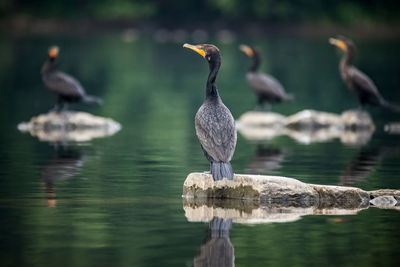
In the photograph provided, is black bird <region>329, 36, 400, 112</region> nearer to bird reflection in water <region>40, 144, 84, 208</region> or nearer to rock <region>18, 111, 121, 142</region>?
rock <region>18, 111, 121, 142</region>

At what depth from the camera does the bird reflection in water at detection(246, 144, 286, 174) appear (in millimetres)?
16864

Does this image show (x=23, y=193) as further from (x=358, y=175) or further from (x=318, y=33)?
(x=318, y=33)

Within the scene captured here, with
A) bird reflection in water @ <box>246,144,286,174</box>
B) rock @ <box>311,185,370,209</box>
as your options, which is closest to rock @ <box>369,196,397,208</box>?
rock @ <box>311,185,370,209</box>

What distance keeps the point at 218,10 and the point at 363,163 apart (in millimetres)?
72065

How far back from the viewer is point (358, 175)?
640 inches

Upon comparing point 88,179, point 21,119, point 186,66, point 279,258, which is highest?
point 186,66

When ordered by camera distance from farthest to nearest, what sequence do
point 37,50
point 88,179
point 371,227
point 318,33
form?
point 318,33
point 37,50
point 88,179
point 371,227

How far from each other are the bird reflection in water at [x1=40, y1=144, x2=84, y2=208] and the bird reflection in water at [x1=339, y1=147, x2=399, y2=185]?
3977 mm

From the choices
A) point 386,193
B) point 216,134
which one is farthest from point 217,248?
point 386,193

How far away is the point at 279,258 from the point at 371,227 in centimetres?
183

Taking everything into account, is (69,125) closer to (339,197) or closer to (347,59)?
(347,59)

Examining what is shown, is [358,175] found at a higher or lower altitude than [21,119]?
lower

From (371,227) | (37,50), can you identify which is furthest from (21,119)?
(37,50)

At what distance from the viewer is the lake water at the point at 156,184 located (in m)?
10.4
